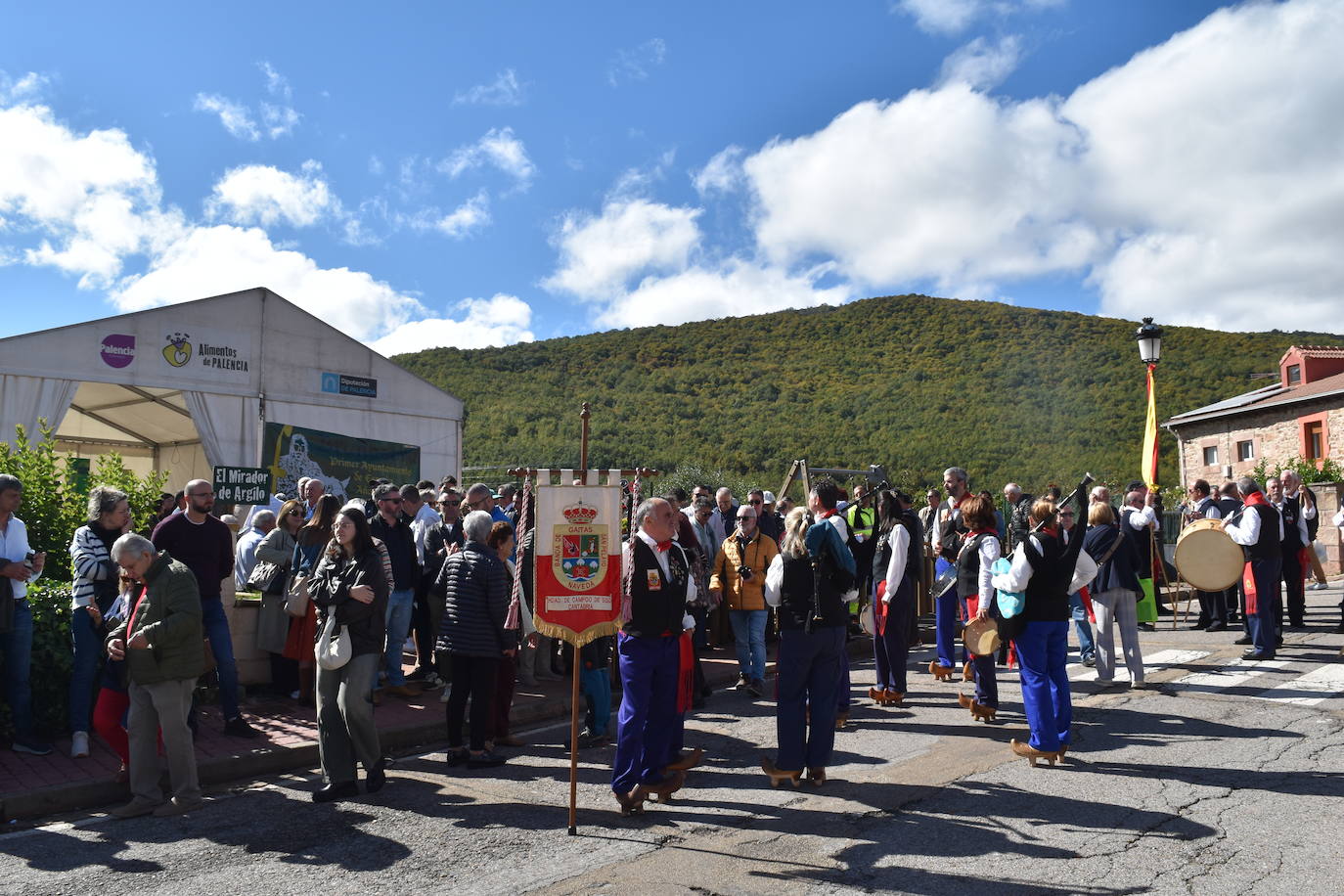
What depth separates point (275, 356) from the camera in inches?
704

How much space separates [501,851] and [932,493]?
21.2 ft

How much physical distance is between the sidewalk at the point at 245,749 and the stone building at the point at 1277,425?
31831mm

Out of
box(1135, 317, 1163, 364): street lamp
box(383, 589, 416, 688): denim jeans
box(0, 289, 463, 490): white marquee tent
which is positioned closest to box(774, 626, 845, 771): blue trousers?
box(383, 589, 416, 688): denim jeans

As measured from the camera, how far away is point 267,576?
27.1ft

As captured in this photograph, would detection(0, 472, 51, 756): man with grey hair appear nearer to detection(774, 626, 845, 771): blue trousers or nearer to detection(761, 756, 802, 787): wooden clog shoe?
detection(761, 756, 802, 787): wooden clog shoe

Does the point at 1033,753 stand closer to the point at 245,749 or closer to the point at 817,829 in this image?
the point at 817,829

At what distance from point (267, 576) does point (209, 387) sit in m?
10.0

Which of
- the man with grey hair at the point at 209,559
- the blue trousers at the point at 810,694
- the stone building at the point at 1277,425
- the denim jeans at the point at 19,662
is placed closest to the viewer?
the blue trousers at the point at 810,694

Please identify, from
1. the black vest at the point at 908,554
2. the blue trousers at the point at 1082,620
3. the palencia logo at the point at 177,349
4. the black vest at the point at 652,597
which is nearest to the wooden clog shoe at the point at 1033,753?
the black vest at the point at 908,554

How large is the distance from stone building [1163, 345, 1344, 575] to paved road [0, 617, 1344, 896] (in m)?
31.2

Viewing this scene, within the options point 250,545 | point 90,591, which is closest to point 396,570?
point 250,545

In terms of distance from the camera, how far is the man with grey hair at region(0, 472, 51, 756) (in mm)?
6617

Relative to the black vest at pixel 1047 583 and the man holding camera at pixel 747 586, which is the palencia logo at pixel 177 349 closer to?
the man holding camera at pixel 747 586

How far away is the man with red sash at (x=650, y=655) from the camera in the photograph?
5.66m
